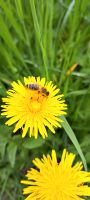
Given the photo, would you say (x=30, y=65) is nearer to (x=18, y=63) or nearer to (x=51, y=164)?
(x=18, y=63)

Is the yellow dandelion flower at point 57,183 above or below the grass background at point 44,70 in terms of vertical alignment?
below

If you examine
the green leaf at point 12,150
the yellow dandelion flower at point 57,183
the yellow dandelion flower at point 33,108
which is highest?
the yellow dandelion flower at point 33,108

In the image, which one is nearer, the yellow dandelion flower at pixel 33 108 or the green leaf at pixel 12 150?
the yellow dandelion flower at pixel 33 108

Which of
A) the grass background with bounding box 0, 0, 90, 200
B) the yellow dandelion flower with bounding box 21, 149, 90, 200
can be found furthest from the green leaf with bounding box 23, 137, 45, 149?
the yellow dandelion flower with bounding box 21, 149, 90, 200

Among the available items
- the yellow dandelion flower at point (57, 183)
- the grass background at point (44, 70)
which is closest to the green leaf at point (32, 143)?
the grass background at point (44, 70)

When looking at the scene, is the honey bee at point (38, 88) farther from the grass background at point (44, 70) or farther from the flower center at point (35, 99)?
the grass background at point (44, 70)

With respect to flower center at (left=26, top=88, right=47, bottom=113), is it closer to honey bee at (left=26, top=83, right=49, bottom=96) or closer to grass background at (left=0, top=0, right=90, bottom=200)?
honey bee at (left=26, top=83, right=49, bottom=96)
